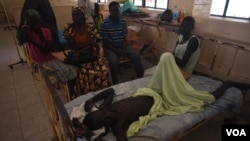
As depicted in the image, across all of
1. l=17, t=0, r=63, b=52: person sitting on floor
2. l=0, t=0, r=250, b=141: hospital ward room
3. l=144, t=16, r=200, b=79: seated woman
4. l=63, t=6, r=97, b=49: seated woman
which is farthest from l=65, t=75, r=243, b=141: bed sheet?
l=17, t=0, r=63, b=52: person sitting on floor

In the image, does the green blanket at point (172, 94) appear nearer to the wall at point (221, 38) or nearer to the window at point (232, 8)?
the wall at point (221, 38)

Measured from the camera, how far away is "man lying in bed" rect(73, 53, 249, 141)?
141cm

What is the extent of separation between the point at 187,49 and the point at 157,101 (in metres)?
0.84

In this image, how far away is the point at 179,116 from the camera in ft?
5.03

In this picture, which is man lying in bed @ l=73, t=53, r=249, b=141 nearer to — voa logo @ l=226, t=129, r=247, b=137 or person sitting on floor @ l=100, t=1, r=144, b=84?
voa logo @ l=226, t=129, r=247, b=137

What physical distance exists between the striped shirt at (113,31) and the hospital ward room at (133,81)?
0.01 m

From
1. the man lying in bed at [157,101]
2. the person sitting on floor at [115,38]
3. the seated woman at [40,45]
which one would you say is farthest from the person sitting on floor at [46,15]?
the man lying in bed at [157,101]

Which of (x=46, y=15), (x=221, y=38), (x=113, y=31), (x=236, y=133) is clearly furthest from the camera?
(x=46, y=15)

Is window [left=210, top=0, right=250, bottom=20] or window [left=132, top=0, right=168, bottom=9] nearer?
window [left=210, top=0, right=250, bottom=20]

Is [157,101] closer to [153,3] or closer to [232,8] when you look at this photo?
[232,8]

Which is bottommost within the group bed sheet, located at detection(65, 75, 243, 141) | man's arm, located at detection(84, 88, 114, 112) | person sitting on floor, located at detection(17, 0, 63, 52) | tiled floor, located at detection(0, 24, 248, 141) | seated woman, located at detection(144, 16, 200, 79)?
tiled floor, located at detection(0, 24, 248, 141)

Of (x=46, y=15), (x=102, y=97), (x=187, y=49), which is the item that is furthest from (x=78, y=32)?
(x=187, y=49)

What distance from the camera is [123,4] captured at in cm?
367

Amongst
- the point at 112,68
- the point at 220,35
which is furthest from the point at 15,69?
the point at 220,35
